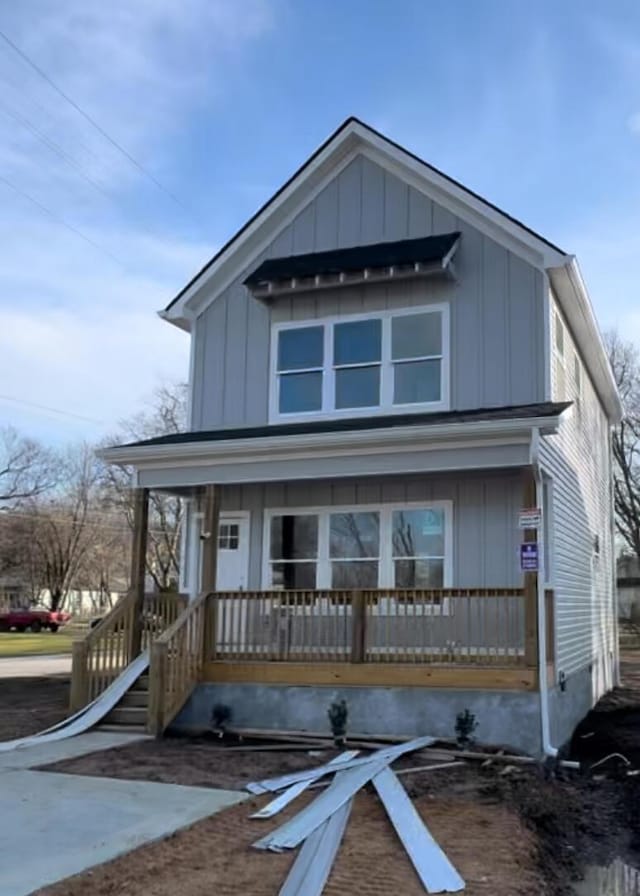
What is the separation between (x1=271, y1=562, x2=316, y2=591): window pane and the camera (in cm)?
1320

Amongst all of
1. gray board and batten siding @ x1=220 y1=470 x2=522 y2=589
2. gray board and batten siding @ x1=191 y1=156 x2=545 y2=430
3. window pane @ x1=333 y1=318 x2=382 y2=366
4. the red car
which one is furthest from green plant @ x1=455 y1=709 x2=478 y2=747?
the red car

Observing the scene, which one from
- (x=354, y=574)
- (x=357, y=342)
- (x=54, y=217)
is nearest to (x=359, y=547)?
(x=354, y=574)

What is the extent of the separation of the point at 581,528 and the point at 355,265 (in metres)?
6.56

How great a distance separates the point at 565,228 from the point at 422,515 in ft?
22.4

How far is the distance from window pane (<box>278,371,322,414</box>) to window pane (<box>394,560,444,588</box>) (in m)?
2.79

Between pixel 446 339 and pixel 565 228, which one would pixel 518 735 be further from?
pixel 565 228

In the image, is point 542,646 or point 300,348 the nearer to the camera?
point 542,646

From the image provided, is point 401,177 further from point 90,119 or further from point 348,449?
point 90,119

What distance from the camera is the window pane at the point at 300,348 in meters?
13.7

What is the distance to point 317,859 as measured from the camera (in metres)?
5.82

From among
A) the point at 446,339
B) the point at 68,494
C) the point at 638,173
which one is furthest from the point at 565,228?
the point at 68,494

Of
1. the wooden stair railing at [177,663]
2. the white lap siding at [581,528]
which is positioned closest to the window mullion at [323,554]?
the wooden stair railing at [177,663]

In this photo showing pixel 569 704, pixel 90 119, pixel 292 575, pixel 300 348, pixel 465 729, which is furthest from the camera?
pixel 90 119

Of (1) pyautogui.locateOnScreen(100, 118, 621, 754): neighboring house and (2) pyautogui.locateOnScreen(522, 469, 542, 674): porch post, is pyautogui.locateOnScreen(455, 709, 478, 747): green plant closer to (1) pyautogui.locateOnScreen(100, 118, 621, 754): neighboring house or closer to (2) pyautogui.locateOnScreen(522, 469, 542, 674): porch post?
(1) pyautogui.locateOnScreen(100, 118, 621, 754): neighboring house
